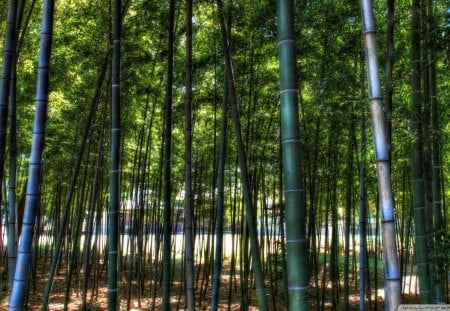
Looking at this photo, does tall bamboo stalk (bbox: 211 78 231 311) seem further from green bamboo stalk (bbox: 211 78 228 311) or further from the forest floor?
the forest floor

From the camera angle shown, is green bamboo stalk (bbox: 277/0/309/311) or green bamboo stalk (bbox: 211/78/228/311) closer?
green bamboo stalk (bbox: 277/0/309/311)

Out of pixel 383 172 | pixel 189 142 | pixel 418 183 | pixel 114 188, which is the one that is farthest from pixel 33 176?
pixel 418 183

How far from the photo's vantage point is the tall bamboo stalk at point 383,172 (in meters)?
1.92

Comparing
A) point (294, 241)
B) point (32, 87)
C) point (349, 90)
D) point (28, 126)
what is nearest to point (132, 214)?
point (28, 126)

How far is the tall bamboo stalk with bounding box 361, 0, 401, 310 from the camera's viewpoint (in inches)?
75.6

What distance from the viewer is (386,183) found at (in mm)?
1975

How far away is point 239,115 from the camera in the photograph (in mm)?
4203

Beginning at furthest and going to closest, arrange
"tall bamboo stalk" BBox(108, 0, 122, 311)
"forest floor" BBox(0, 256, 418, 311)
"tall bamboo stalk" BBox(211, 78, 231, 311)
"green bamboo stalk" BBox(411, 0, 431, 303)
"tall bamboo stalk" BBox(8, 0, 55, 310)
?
"forest floor" BBox(0, 256, 418, 311) < "tall bamboo stalk" BBox(211, 78, 231, 311) < "green bamboo stalk" BBox(411, 0, 431, 303) < "tall bamboo stalk" BBox(108, 0, 122, 311) < "tall bamboo stalk" BBox(8, 0, 55, 310)

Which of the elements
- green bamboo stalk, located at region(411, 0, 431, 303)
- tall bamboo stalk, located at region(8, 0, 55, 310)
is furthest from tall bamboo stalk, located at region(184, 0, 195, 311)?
green bamboo stalk, located at region(411, 0, 431, 303)

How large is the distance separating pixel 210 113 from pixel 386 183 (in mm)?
6455

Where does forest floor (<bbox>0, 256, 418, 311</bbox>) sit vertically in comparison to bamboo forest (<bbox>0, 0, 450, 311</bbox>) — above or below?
below

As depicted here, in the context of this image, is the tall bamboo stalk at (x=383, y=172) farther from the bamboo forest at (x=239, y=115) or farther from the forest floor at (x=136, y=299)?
the forest floor at (x=136, y=299)

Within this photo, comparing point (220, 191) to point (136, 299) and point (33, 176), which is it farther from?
point (136, 299)

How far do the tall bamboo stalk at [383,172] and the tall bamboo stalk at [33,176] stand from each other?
187 cm
